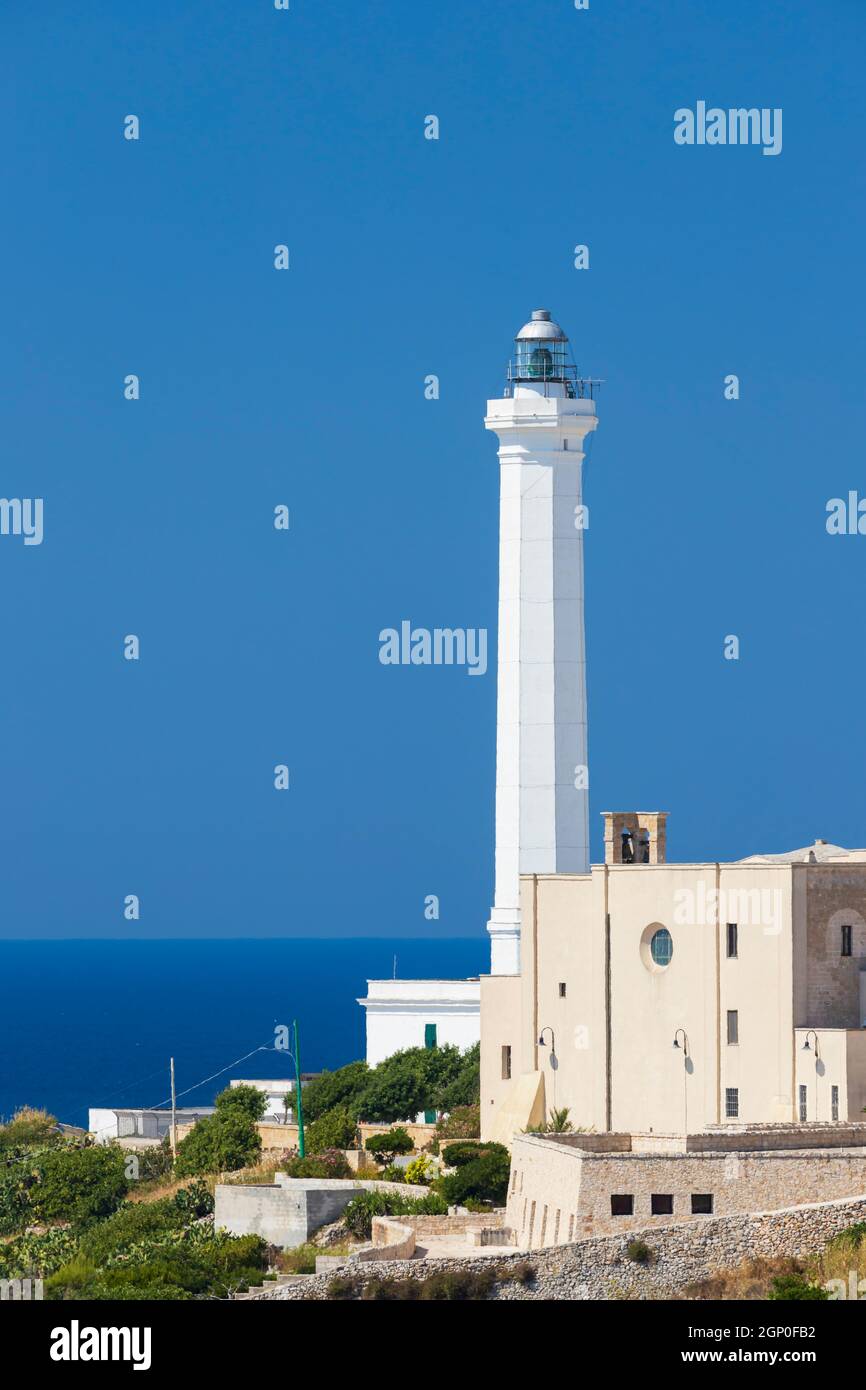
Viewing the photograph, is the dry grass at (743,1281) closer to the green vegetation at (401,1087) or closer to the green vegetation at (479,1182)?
the green vegetation at (479,1182)

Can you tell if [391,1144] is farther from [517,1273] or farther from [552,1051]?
[517,1273]

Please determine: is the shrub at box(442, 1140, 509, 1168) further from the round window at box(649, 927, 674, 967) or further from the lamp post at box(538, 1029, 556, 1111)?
the round window at box(649, 927, 674, 967)

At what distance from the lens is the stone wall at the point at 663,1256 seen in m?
41.1

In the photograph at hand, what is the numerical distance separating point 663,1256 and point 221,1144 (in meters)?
20.2

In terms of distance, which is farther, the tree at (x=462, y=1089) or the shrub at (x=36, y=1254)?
the tree at (x=462, y=1089)

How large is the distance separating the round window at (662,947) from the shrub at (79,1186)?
1396cm

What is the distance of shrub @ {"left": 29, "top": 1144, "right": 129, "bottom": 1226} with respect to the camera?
5812 centimetres

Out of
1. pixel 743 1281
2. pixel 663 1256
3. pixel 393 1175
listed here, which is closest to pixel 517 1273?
pixel 663 1256

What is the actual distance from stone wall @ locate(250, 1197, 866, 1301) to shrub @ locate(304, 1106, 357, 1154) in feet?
50.8

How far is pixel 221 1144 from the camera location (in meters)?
59.9

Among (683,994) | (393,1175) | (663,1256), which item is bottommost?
(663,1256)

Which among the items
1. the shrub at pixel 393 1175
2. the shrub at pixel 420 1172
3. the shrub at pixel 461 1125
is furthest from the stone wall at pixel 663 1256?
the shrub at pixel 461 1125
